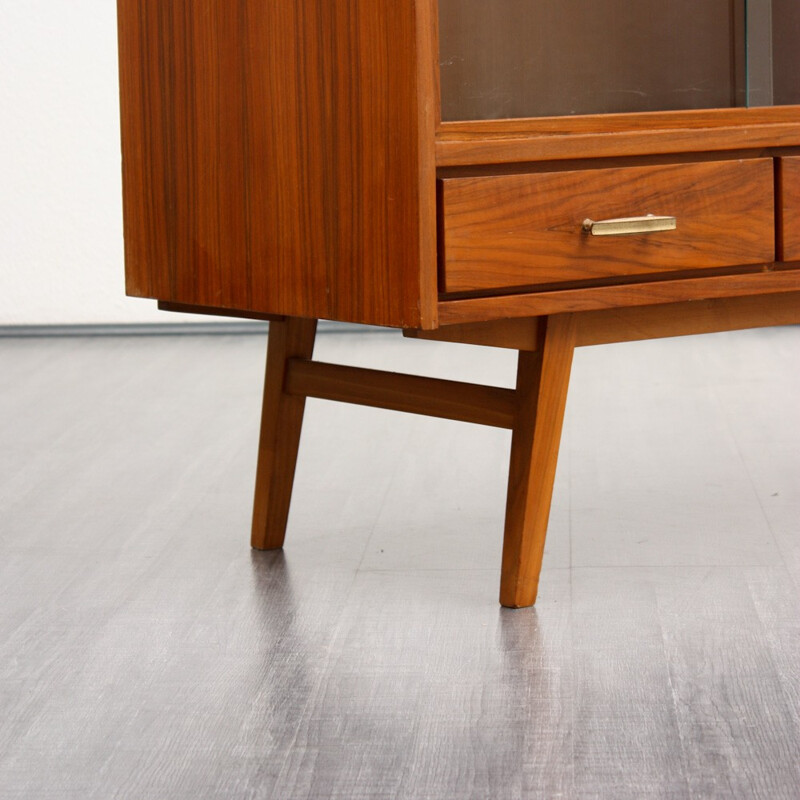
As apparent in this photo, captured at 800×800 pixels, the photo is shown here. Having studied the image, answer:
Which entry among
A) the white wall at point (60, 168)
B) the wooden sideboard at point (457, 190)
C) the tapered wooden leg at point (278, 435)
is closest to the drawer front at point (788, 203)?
the wooden sideboard at point (457, 190)

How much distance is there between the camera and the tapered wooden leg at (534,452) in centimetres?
107

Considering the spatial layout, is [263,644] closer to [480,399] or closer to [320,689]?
[320,689]

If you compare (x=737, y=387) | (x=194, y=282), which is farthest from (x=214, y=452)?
(x=737, y=387)

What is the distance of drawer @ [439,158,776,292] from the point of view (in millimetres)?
966

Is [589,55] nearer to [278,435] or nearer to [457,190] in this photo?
[457,190]

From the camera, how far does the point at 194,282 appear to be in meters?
1.16

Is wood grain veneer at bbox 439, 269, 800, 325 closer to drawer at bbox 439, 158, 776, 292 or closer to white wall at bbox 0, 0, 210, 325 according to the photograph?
drawer at bbox 439, 158, 776, 292

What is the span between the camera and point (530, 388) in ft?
3.54

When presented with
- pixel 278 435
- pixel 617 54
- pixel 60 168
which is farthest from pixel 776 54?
pixel 60 168

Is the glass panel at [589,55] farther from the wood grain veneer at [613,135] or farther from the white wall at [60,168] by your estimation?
the white wall at [60,168]

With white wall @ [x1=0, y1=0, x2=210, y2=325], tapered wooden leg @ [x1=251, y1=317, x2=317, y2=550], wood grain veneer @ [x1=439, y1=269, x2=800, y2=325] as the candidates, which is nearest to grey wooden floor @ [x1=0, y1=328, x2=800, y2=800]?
tapered wooden leg @ [x1=251, y1=317, x2=317, y2=550]

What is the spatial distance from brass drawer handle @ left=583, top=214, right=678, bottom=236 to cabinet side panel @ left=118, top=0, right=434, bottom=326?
0.53 ft

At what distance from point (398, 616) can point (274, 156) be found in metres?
0.42

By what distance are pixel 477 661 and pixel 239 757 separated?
24 cm
